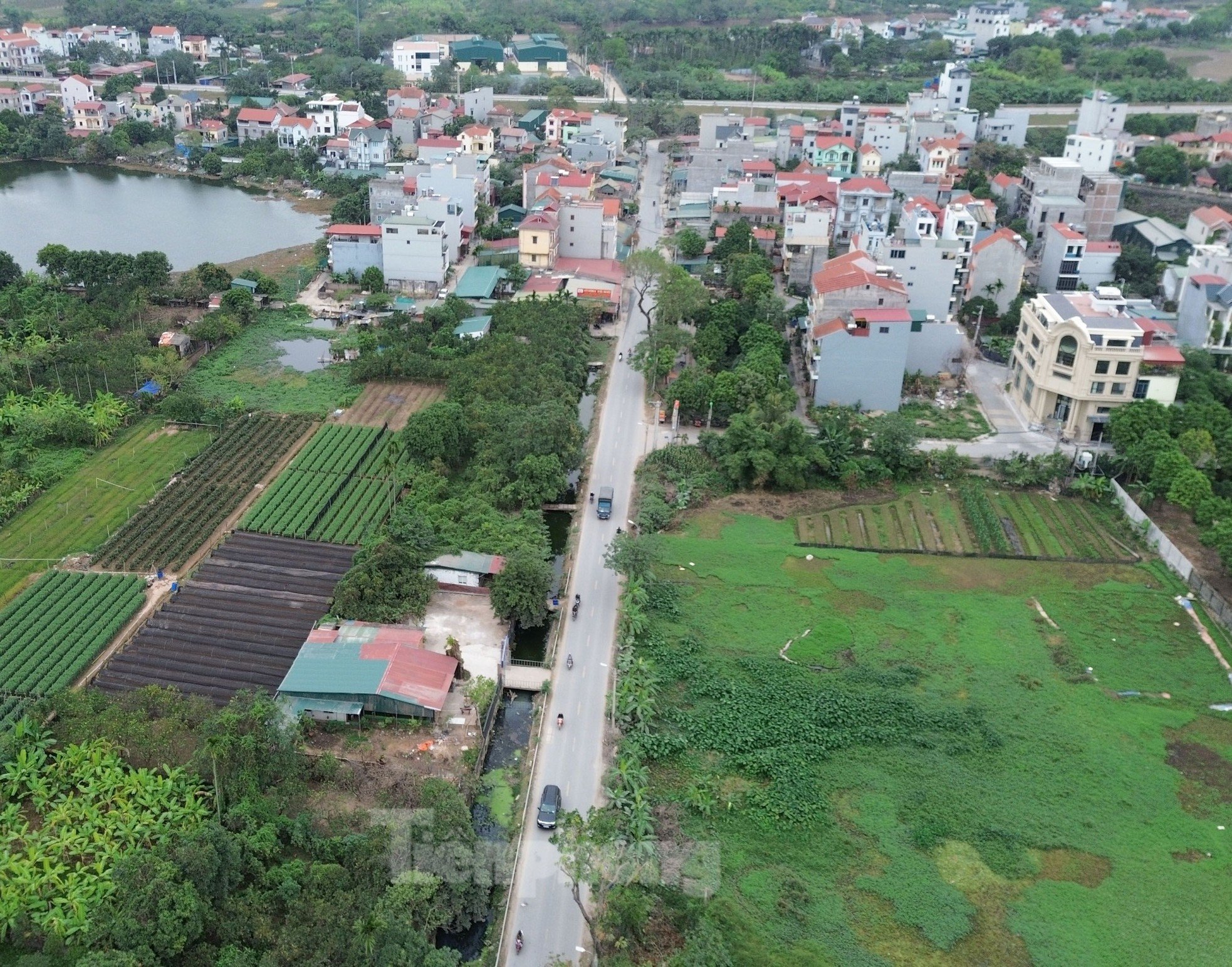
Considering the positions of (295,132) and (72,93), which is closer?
(295,132)

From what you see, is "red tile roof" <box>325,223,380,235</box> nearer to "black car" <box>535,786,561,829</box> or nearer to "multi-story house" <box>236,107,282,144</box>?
"multi-story house" <box>236,107,282,144</box>

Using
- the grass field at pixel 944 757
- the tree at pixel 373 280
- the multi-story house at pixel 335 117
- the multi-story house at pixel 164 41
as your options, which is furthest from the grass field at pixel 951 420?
the multi-story house at pixel 164 41

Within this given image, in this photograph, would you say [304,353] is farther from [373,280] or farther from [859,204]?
[859,204]

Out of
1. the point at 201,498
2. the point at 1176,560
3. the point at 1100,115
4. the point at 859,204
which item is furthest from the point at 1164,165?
the point at 201,498

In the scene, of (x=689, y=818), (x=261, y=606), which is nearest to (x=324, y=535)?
(x=261, y=606)

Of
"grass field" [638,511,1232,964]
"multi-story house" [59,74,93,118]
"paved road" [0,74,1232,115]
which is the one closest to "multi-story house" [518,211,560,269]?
"grass field" [638,511,1232,964]

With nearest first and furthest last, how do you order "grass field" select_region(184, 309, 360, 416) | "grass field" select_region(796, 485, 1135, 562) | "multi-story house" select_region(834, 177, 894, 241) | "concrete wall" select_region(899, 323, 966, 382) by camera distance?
"grass field" select_region(796, 485, 1135, 562) < "grass field" select_region(184, 309, 360, 416) < "concrete wall" select_region(899, 323, 966, 382) < "multi-story house" select_region(834, 177, 894, 241)

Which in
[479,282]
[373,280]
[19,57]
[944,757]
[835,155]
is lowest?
A: [944,757]
